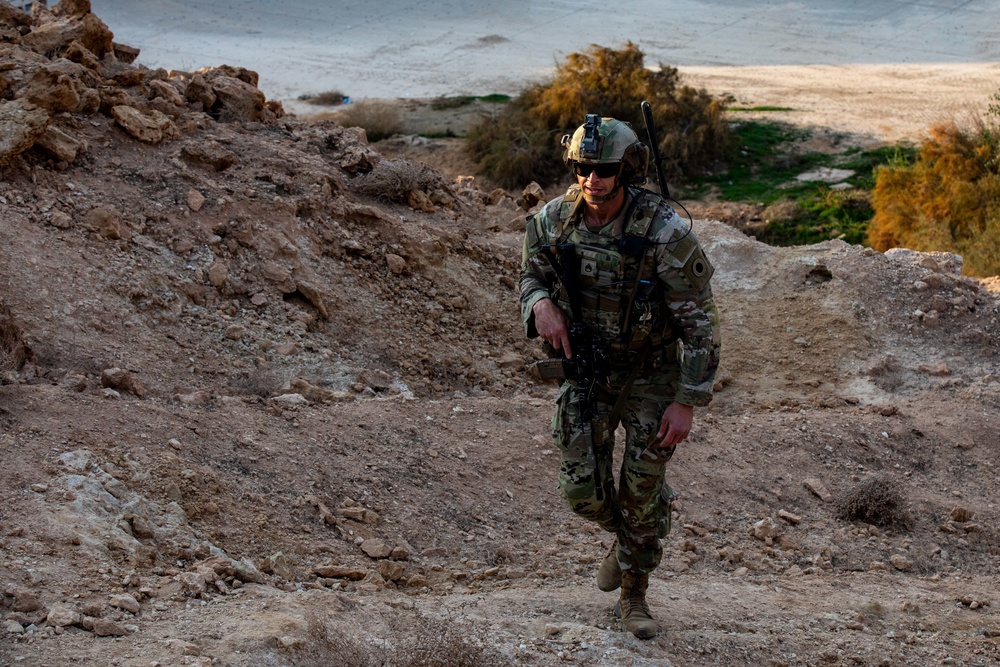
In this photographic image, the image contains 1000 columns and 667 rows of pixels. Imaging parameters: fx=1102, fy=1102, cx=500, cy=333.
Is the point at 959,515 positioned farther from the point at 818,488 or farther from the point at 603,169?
the point at 603,169

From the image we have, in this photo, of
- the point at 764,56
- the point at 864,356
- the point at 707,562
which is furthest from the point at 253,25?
the point at 707,562

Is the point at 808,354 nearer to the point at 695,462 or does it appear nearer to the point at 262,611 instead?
the point at 695,462

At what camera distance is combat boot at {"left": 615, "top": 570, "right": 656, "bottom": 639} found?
13.7ft

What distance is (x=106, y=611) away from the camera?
12.1 feet

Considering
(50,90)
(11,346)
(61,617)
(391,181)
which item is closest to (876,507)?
(61,617)

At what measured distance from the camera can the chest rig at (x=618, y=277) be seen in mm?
3953

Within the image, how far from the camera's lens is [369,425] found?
238 inches

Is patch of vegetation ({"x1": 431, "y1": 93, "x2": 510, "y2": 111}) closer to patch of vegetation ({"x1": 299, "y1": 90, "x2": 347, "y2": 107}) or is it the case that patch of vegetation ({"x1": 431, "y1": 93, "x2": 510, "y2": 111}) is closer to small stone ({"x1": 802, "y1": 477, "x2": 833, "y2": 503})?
patch of vegetation ({"x1": 299, "y1": 90, "x2": 347, "y2": 107})

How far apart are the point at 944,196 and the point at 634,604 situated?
12230 mm

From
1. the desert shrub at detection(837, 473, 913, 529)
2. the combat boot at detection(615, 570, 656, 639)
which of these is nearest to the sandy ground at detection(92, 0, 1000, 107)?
the desert shrub at detection(837, 473, 913, 529)

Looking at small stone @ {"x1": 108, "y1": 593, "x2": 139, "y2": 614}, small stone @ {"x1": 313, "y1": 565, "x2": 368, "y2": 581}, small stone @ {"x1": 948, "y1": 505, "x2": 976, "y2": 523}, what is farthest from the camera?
small stone @ {"x1": 948, "y1": 505, "x2": 976, "y2": 523}

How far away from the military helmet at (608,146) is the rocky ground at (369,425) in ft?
5.66

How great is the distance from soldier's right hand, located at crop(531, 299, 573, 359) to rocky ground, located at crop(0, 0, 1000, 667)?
41.7 inches

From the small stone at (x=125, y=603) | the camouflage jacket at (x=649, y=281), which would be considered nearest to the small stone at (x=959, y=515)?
the camouflage jacket at (x=649, y=281)
